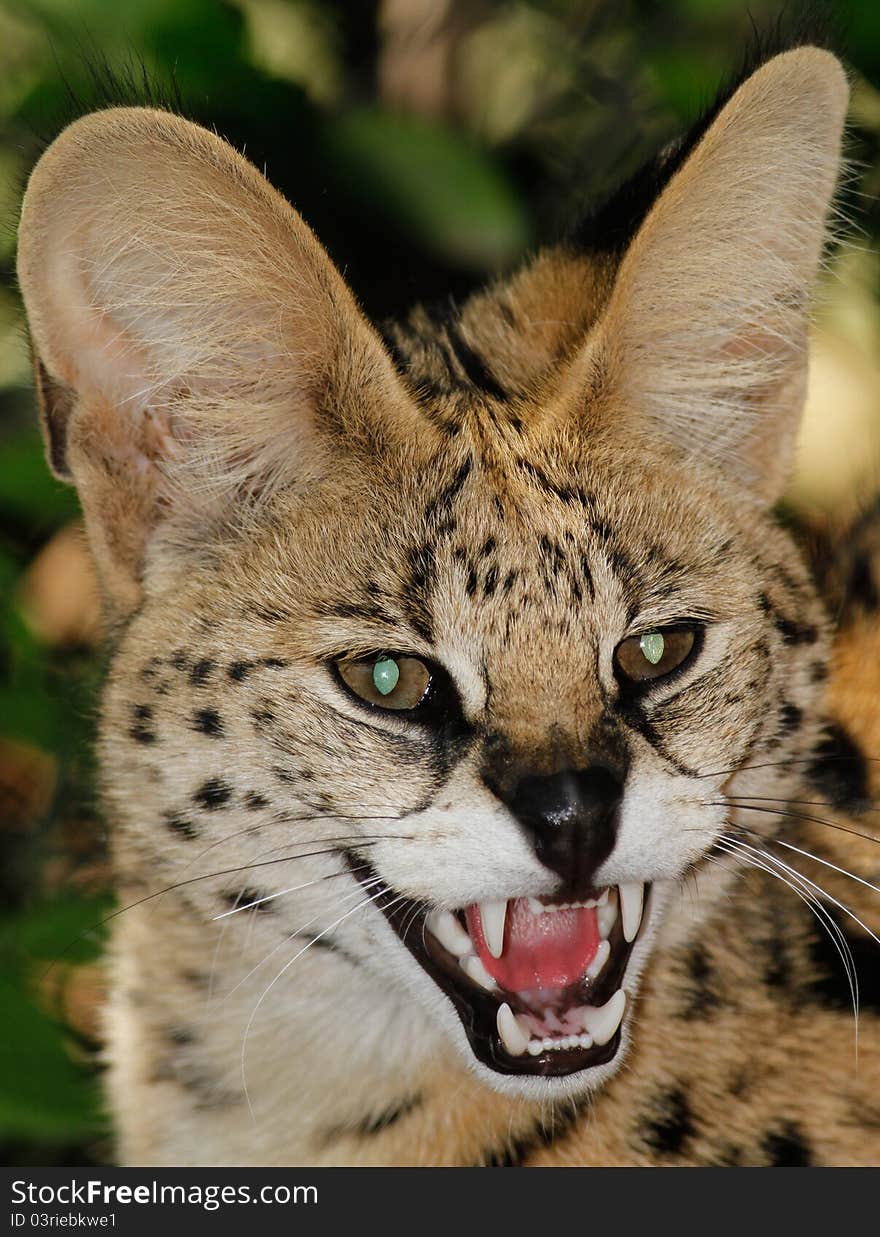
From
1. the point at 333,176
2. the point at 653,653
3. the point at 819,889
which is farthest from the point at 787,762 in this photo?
the point at 333,176

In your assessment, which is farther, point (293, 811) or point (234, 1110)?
point (234, 1110)

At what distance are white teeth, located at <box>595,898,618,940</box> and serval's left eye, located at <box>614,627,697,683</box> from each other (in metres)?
0.30

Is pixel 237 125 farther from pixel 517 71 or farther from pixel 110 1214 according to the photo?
pixel 110 1214

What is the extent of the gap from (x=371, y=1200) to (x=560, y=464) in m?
1.08

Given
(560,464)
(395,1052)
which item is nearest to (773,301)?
(560,464)

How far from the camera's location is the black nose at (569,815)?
1768 millimetres

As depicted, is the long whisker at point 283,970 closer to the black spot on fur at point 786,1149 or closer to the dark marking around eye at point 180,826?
the dark marking around eye at point 180,826

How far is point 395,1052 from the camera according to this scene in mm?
2207

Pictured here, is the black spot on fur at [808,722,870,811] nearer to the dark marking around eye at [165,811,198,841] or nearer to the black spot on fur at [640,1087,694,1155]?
the black spot on fur at [640,1087,694,1155]

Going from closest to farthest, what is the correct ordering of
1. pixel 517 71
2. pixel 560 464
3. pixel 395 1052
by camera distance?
pixel 560 464 → pixel 395 1052 → pixel 517 71

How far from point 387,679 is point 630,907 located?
0.44 metres

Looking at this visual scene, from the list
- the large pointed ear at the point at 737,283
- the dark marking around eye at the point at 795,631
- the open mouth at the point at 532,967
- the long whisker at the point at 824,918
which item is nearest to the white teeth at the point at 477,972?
the open mouth at the point at 532,967

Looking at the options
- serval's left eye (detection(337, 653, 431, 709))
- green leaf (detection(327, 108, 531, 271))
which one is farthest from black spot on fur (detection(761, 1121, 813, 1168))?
green leaf (detection(327, 108, 531, 271))

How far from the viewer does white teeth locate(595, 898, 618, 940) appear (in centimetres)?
197
